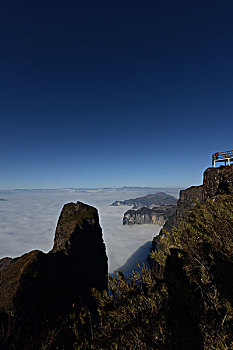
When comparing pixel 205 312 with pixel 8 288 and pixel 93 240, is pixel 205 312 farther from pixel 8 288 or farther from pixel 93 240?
pixel 93 240

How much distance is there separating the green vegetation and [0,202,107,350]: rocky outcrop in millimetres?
2507

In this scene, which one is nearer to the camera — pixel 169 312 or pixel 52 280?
pixel 169 312

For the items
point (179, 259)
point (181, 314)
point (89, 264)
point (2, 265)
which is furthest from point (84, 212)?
point (181, 314)

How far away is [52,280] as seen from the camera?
2116cm

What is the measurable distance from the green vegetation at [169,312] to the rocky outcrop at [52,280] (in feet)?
8.23

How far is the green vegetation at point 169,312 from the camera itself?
6.72m

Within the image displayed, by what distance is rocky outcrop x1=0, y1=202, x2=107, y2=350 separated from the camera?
47.1 ft

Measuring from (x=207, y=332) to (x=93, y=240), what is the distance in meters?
31.9

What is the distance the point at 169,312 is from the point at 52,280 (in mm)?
19055

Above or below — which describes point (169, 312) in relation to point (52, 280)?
above

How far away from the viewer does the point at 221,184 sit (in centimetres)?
2622

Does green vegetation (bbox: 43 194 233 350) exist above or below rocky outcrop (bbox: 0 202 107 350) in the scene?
above

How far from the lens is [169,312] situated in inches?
318

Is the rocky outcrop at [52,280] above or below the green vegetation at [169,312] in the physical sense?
below
